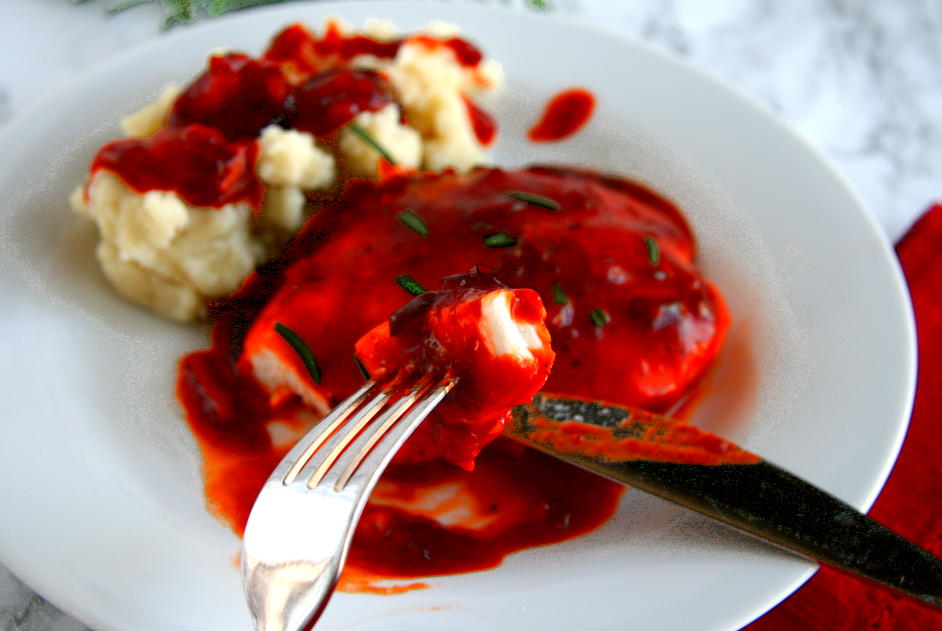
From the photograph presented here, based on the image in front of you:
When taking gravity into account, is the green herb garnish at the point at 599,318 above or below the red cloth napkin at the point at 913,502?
above

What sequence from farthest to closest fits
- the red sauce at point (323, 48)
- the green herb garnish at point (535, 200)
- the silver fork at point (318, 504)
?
the red sauce at point (323, 48) < the green herb garnish at point (535, 200) < the silver fork at point (318, 504)

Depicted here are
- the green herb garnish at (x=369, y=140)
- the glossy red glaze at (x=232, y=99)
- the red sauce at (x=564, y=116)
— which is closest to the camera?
the glossy red glaze at (x=232, y=99)

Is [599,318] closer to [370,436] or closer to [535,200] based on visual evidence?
[535,200]

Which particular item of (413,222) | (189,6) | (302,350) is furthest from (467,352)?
(189,6)

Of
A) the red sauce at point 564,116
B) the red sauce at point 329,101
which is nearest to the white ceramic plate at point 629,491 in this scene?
the red sauce at point 564,116

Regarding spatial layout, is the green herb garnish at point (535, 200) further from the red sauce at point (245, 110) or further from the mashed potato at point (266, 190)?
the red sauce at point (245, 110)

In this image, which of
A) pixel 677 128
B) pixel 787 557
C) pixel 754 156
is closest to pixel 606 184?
pixel 677 128
